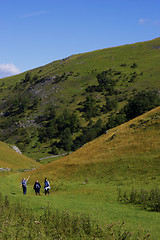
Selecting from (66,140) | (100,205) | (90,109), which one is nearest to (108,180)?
(100,205)

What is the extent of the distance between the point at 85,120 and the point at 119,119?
65.7 meters

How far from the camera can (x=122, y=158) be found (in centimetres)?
4422

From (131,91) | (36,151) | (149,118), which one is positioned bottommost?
(36,151)

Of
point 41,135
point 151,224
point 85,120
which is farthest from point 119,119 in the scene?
point 151,224

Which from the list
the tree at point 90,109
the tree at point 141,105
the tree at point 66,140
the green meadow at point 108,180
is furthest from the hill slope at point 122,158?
the tree at point 90,109

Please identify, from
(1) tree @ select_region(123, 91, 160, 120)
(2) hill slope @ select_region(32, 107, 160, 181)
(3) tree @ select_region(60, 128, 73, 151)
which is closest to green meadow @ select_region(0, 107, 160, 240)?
(2) hill slope @ select_region(32, 107, 160, 181)

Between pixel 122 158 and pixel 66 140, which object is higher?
pixel 122 158

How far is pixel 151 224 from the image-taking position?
17641mm

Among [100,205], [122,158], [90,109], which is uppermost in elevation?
[90,109]

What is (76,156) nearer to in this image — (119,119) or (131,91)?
(119,119)

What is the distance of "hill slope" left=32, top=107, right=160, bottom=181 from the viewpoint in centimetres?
3886

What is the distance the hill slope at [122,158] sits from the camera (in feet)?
127

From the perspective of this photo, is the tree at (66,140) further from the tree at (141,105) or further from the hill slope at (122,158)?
the hill slope at (122,158)

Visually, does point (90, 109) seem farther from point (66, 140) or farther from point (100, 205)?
point (100, 205)
